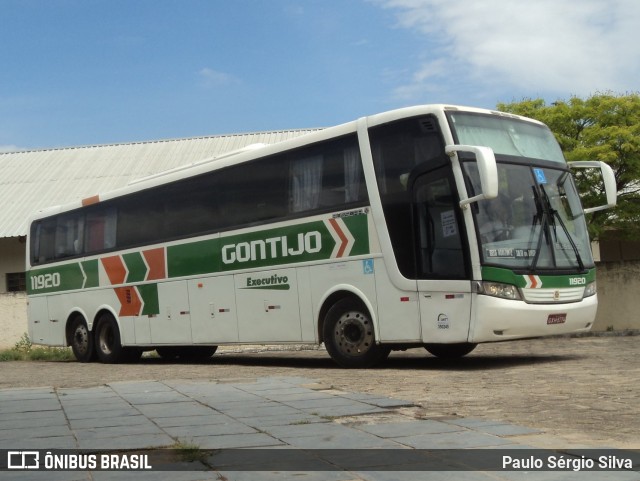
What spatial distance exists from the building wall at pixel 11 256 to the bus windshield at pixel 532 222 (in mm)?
23762

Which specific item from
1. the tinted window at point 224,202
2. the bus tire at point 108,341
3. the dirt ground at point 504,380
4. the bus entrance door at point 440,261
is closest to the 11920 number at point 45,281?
the tinted window at point 224,202

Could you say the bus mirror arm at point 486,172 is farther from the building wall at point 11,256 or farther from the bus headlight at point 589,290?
the building wall at point 11,256

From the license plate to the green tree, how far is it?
1223 cm

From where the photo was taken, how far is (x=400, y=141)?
12.5 m

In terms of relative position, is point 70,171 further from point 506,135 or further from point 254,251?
point 506,135

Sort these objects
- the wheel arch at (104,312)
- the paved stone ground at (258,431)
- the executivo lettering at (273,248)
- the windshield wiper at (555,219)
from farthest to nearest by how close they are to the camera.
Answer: the wheel arch at (104,312) → the executivo lettering at (273,248) → the windshield wiper at (555,219) → the paved stone ground at (258,431)

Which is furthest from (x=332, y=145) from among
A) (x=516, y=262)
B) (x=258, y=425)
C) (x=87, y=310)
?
(x=87, y=310)

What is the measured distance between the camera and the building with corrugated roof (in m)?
32.8

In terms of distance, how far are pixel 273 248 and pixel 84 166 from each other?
26.6 m

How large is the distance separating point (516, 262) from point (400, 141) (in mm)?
2293

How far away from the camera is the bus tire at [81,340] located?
19.4 meters

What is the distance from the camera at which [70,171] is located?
3866 cm

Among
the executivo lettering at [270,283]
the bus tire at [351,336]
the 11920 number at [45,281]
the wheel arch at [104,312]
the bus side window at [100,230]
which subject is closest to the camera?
the bus tire at [351,336]

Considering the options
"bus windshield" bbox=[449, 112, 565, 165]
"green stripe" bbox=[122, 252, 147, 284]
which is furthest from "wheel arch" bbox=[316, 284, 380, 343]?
"green stripe" bbox=[122, 252, 147, 284]
